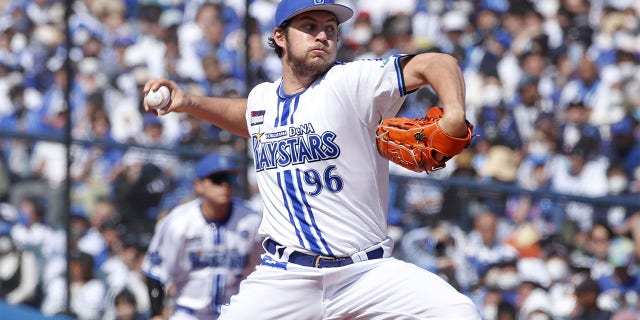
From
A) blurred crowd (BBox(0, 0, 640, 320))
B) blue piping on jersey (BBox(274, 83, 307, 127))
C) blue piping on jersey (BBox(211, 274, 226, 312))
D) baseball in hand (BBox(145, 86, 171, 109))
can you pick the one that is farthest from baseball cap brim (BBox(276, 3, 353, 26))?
blurred crowd (BBox(0, 0, 640, 320))

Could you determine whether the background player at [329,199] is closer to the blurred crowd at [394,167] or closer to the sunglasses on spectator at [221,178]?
the sunglasses on spectator at [221,178]

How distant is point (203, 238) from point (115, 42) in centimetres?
553

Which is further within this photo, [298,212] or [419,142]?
[298,212]

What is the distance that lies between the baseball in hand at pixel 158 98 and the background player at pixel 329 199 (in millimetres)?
483

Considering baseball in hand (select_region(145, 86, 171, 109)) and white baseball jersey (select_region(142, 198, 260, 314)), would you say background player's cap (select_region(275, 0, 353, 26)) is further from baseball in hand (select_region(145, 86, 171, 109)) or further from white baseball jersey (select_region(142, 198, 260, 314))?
white baseball jersey (select_region(142, 198, 260, 314))

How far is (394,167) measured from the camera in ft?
26.3

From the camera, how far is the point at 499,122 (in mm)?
8719

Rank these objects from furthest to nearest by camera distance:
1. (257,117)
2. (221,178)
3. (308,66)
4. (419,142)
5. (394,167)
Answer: (394,167) < (221,178) < (257,117) < (308,66) < (419,142)

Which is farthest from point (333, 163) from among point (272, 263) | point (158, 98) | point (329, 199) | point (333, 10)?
point (158, 98)

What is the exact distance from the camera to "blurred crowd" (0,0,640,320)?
642cm

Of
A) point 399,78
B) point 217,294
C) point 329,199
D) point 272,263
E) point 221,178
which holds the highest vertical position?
point 399,78

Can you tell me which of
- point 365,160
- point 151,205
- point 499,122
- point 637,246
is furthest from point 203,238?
point 499,122

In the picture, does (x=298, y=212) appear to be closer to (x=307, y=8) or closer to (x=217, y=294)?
(x=307, y=8)

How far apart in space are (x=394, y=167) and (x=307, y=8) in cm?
400
